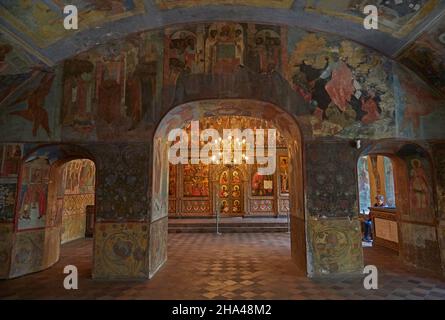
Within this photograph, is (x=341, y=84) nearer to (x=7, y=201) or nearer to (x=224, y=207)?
(x=7, y=201)

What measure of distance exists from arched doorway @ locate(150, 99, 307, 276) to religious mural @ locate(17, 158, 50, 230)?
318cm

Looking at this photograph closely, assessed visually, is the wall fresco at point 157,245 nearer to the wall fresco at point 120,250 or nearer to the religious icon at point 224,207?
the wall fresco at point 120,250

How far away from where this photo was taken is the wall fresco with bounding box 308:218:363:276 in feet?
22.4

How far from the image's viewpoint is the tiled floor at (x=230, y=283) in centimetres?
564

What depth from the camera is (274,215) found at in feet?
56.0

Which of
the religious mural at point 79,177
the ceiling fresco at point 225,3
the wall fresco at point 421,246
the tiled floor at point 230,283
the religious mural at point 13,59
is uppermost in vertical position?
the ceiling fresco at point 225,3

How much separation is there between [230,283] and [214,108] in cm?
463

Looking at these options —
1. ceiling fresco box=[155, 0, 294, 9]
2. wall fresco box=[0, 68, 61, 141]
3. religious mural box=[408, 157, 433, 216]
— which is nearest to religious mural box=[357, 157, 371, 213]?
religious mural box=[408, 157, 433, 216]

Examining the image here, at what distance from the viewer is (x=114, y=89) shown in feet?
23.9

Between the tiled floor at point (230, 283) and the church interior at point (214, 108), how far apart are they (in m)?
0.09

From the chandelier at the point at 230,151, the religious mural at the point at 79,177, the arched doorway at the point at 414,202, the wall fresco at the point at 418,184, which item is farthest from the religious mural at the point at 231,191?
the wall fresco at the point at 418,184

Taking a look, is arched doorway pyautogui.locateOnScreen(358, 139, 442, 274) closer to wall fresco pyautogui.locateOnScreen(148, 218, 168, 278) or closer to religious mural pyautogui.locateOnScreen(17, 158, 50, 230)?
wall fresco pyautogui.locateOnScreen(148, 218, 168, 278)
